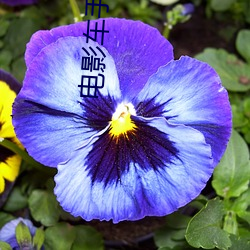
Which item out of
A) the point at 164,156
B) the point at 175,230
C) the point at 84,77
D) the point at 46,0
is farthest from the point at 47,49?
the point at 46,0

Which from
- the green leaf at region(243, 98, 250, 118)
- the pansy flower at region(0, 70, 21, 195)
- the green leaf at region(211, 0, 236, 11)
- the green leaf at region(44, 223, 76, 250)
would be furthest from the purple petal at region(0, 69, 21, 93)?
the green leaf at region(211, 0, 236, 11)

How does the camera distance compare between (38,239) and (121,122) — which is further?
(38,239)

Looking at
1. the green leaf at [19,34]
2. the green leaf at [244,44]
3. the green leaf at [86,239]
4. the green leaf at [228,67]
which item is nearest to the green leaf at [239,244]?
the green leaf at [86,239]

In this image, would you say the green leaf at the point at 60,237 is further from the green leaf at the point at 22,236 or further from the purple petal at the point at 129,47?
the purple petal at the point at 129,47

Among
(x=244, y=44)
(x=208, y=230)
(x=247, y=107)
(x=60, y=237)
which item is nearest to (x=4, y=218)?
(x=60, y=237)

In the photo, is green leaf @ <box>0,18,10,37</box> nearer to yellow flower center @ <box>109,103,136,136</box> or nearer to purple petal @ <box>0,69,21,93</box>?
purple petal @ <box>0,69,21,93</box>

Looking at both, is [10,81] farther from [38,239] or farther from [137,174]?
[137,174]

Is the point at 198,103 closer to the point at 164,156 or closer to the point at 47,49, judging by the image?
the point at 164,156
